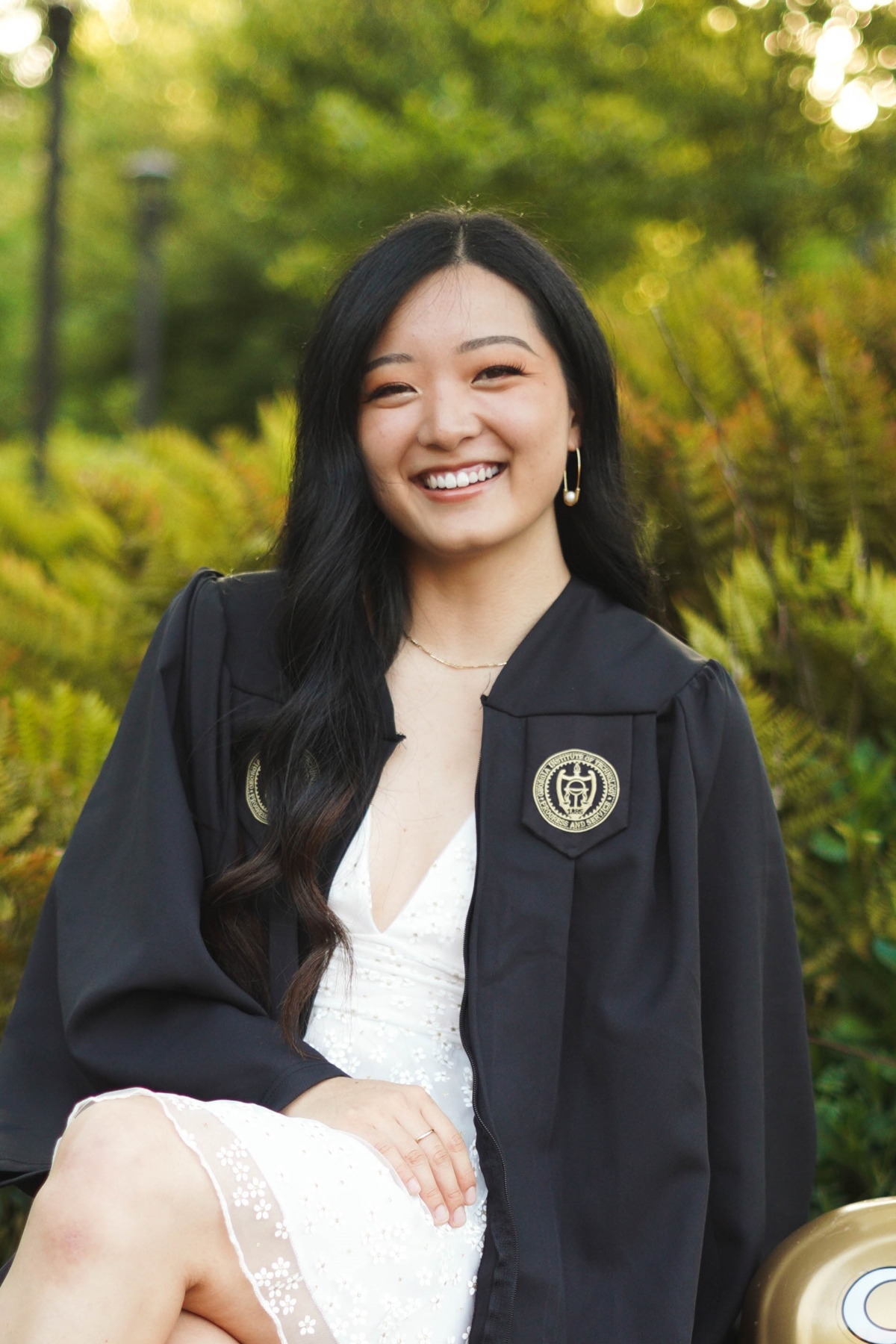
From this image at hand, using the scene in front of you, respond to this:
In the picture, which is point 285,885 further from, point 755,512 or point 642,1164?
point 755,512

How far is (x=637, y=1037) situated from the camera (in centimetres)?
206

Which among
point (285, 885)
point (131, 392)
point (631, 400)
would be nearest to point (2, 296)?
point (131, 392)

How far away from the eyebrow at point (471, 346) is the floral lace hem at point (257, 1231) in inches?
54.6

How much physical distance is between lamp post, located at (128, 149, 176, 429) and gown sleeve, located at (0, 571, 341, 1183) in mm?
13313

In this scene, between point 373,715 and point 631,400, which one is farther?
point 631,400

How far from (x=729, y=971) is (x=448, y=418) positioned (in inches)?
44.2

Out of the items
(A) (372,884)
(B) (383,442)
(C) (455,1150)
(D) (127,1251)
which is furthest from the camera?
(B) (383,442)

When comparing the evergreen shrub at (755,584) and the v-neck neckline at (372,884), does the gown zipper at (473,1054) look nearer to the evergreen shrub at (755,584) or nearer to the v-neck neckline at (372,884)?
the v-neck neckline at (372,884)

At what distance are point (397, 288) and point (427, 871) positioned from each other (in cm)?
111

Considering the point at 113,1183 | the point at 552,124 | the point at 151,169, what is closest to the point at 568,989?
the point at 113,1183

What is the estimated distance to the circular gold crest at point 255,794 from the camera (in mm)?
2342

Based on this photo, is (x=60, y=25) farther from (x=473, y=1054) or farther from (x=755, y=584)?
(x=473, y=1054)

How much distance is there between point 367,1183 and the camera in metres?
1.85

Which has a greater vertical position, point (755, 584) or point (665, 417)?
point (665, 417)
